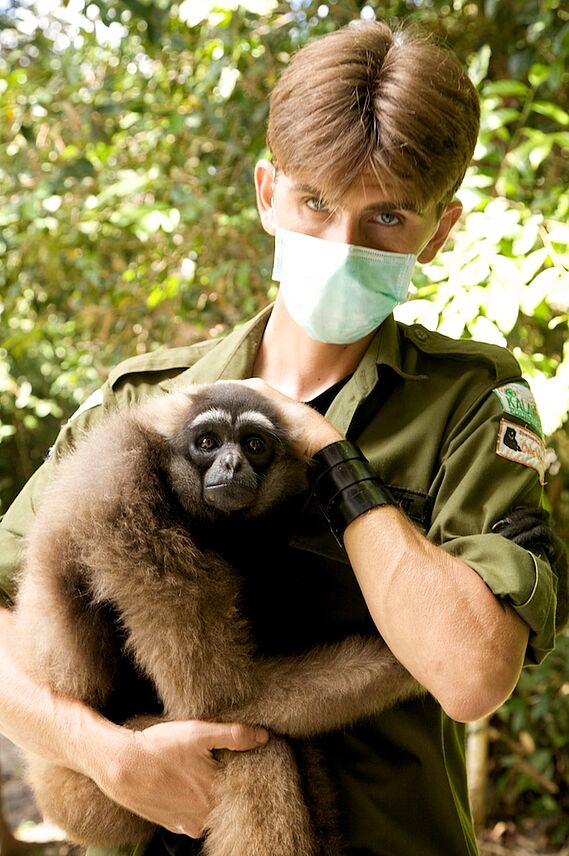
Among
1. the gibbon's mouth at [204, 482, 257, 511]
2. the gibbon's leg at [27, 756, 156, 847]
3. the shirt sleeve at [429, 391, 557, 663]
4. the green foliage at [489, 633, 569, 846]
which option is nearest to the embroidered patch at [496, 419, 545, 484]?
the shirt sleeve at [429, 391, 557, 663]

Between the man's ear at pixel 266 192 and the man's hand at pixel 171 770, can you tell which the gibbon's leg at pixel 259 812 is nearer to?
the man's hand at pixel 171 770

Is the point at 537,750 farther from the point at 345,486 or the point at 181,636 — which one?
the point at 345,486

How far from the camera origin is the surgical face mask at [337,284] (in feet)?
5.57

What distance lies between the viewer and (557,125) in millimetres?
3658

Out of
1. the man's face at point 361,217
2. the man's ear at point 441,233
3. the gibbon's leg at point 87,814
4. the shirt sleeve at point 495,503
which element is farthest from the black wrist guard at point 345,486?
A: the gibbon's leg at point 87,814

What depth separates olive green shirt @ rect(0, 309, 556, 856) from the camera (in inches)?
59.4

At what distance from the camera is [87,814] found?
64.8 inches

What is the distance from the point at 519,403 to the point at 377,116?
23.7 inches

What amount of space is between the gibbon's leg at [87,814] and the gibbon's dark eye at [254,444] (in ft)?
2.40

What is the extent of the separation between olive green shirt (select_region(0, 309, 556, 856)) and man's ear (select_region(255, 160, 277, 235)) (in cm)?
37

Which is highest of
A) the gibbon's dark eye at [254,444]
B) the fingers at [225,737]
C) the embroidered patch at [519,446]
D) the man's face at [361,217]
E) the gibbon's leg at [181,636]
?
the man's face at [361,217]

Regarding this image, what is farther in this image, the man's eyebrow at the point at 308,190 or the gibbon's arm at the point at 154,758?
the man's eyebrow at the point at 308,190

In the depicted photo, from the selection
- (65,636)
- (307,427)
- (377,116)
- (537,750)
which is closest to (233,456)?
(307,427)

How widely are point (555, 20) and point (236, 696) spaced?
2.85 metres
